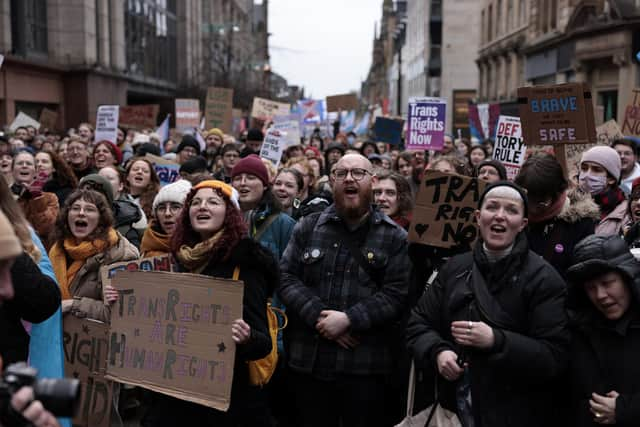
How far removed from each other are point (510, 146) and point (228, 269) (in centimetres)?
500

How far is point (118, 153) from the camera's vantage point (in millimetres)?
8766

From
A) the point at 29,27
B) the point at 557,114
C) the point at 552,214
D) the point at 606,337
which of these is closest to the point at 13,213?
the point at 606,337

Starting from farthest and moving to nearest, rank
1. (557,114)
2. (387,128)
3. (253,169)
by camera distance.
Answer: (387,128) → (557,114) → (253,169)

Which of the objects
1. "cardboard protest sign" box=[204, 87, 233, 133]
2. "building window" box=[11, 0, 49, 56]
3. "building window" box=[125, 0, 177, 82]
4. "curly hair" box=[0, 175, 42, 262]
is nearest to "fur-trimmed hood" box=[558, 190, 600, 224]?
"curly hair" box=[0, 175, 42, 262]

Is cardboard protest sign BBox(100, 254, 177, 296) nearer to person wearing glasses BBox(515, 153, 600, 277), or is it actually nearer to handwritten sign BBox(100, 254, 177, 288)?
handwritten sign BBox(100, 254, 177, 288)

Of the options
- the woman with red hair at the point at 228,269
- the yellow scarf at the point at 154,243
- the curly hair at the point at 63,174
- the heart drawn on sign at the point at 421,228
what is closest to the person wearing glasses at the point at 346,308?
the heart drawn on sign at the point at 421,228

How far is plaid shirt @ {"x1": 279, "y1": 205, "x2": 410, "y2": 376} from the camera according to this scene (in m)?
4.17

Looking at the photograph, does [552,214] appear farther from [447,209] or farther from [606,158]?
[606,158]

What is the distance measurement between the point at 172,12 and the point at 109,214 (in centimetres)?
4238

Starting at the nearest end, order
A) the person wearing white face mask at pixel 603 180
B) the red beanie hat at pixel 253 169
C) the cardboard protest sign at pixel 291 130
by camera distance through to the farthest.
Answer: the red beanie hat at pixel 253 169 < the person wearing white face mask at pixel 603 180 < the cardboard protest sign at pixel 291 130

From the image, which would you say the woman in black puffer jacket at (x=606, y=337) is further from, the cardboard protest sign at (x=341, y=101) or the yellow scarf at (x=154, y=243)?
the cardboard protest sign at (x=341, y=101)

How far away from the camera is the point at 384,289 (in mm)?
4207

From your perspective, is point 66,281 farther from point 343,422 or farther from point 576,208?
point 576,208

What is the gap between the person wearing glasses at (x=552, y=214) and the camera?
432 centimetres
